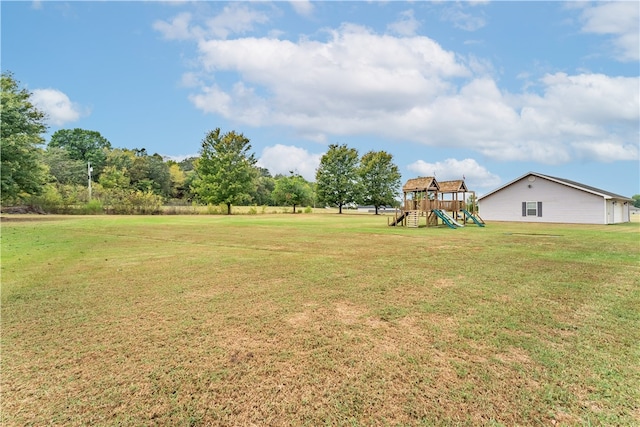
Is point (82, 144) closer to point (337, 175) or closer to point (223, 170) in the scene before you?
point (223, 170)

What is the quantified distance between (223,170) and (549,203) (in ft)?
120

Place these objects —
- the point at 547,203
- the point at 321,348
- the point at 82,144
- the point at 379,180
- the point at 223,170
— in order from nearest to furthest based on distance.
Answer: the point at 321,348 → the point at 547,203 → the point at 223,170 → the point at 379,180 → the point at 82,144

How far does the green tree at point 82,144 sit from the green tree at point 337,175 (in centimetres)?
4158

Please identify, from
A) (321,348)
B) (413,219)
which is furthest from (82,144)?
(321,348)

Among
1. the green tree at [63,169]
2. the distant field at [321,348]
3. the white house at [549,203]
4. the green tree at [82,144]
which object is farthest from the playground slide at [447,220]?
the green tree at [82,144]

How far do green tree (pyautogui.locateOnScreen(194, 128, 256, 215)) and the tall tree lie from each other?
18.5 metres

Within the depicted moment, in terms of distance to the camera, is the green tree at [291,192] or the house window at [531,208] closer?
the house window at [531,208]

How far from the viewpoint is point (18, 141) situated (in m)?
24.2

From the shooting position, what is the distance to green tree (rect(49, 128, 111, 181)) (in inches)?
2566

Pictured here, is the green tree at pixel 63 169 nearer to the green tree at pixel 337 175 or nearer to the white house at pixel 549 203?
the green tree at pixel 337 175

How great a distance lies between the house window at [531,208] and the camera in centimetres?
2861

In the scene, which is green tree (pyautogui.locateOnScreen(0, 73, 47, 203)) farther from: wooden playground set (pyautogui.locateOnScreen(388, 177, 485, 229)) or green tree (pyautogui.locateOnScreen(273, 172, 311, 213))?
green tree (pyautogui.locateOnScreen(273, 172, 311, 213))

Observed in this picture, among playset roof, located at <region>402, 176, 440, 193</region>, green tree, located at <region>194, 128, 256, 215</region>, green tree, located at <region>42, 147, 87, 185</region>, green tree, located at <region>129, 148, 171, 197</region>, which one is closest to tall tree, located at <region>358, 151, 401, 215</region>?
green tree, located at <region>194, 128, 256, 215</region>

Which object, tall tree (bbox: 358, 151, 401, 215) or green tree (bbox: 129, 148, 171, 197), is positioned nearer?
tall tree (bbox: 358, 151, 401, 215)
